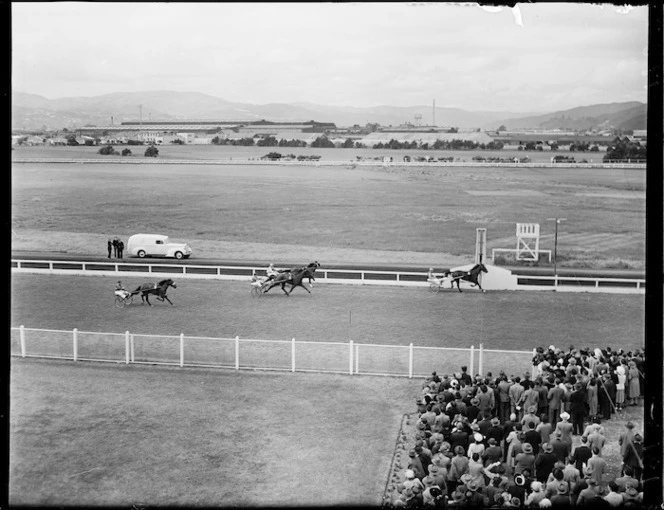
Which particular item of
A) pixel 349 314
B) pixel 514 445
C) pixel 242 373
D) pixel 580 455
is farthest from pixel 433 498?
pixel 349 314

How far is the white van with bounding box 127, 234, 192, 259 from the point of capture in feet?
72.5

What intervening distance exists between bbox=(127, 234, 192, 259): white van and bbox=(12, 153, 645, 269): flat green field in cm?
27

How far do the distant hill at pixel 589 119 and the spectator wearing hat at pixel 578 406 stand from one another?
9570 millimetres

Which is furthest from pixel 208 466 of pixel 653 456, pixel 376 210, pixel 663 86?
pixel 376 210

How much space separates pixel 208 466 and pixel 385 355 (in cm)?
500

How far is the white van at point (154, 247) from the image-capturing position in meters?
22.1

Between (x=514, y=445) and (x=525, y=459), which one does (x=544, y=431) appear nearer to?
(x=514, y=445)

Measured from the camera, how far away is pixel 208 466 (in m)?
9.74

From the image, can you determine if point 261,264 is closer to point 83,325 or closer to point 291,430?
point 83,325

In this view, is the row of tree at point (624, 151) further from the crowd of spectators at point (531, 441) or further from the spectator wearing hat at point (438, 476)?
the spectator wearing hat at point (438, 476)

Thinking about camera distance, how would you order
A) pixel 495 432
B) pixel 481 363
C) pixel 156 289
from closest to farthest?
pixel 495 432
pixel 481 363
pixel 156 289

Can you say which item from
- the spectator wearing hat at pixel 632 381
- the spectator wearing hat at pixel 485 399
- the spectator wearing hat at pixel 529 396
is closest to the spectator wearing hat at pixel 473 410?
the spectator wearing hat at pixel 485 399

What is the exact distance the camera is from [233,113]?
22.2 meters

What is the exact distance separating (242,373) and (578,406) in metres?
6.23
